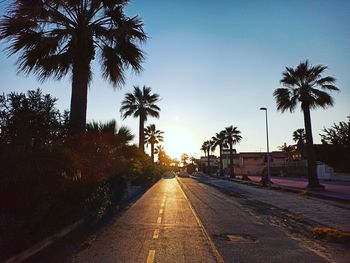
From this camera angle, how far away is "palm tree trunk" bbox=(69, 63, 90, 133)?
15.4 m

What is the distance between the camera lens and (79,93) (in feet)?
51.2

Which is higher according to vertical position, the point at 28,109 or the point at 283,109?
the point at 283,109

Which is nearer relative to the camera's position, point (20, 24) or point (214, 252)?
point (214, 252)

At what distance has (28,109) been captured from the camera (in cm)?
1083

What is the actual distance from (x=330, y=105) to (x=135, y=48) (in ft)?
71.6

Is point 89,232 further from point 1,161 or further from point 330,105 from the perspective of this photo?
point 330,105

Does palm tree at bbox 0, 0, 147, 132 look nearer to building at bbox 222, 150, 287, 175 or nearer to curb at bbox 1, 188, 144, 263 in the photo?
curb at bbox 1, 188, 144, 263

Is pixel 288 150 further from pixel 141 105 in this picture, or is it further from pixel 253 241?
pixel 253 241

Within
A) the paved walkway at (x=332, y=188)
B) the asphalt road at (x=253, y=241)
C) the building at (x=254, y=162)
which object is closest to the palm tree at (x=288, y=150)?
the building at (x=254, y=162)

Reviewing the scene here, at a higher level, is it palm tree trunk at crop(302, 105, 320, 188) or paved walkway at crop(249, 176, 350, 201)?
palm tree trunk at crop(302, 105, 320, 188)

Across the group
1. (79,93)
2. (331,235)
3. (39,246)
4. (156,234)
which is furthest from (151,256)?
(79,93)

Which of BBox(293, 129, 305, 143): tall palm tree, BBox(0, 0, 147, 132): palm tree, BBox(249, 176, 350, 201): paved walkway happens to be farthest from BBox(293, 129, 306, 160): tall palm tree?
BBox(0, 0, 147, 132): palm tree

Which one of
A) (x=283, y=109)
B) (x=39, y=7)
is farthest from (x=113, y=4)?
(x=283, y=109)

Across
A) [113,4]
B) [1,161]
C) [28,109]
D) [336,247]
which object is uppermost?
[113,4]
